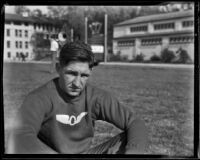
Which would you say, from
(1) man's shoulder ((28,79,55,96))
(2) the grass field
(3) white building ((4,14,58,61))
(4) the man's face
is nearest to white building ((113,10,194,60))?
(2) the grass field

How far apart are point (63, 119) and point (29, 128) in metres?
0.34

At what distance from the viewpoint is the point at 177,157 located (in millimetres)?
3387

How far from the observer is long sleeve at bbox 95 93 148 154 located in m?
3.15

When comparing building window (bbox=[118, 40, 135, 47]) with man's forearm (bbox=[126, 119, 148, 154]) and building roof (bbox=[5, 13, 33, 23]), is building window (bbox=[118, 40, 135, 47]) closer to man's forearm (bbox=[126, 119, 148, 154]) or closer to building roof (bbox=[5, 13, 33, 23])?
man's forearm (bbox=[126, 119, 148, 154])

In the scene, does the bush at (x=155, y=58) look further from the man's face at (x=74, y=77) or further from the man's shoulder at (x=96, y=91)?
the man's face at (x=74, y=77)

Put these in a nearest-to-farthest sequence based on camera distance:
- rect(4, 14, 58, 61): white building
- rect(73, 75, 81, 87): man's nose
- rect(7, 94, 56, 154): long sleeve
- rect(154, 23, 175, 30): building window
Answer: rect(7, 94, 56, 154): long sleeve
rect(73, 75, 81, 87): man's nose
rect(4, 14, 58, 61): white building
rect(154, 23, 175, 30): building window

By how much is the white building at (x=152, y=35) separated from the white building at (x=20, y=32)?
0.75 meters

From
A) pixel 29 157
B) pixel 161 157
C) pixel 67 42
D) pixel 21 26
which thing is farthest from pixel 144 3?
pixel 29 157

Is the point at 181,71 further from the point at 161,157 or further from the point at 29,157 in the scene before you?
the point at 29,157

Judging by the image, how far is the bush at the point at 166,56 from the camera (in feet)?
11.7

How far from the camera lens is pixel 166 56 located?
3561 mm

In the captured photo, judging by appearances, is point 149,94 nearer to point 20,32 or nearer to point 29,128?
point 29,128

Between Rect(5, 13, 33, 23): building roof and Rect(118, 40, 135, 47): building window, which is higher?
Rect(5, 13, 33, 23): building roof

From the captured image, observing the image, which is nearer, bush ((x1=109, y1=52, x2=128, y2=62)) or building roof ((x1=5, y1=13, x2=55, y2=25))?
building roof ((x1=5, y1=13, x2=55, y2=25))
